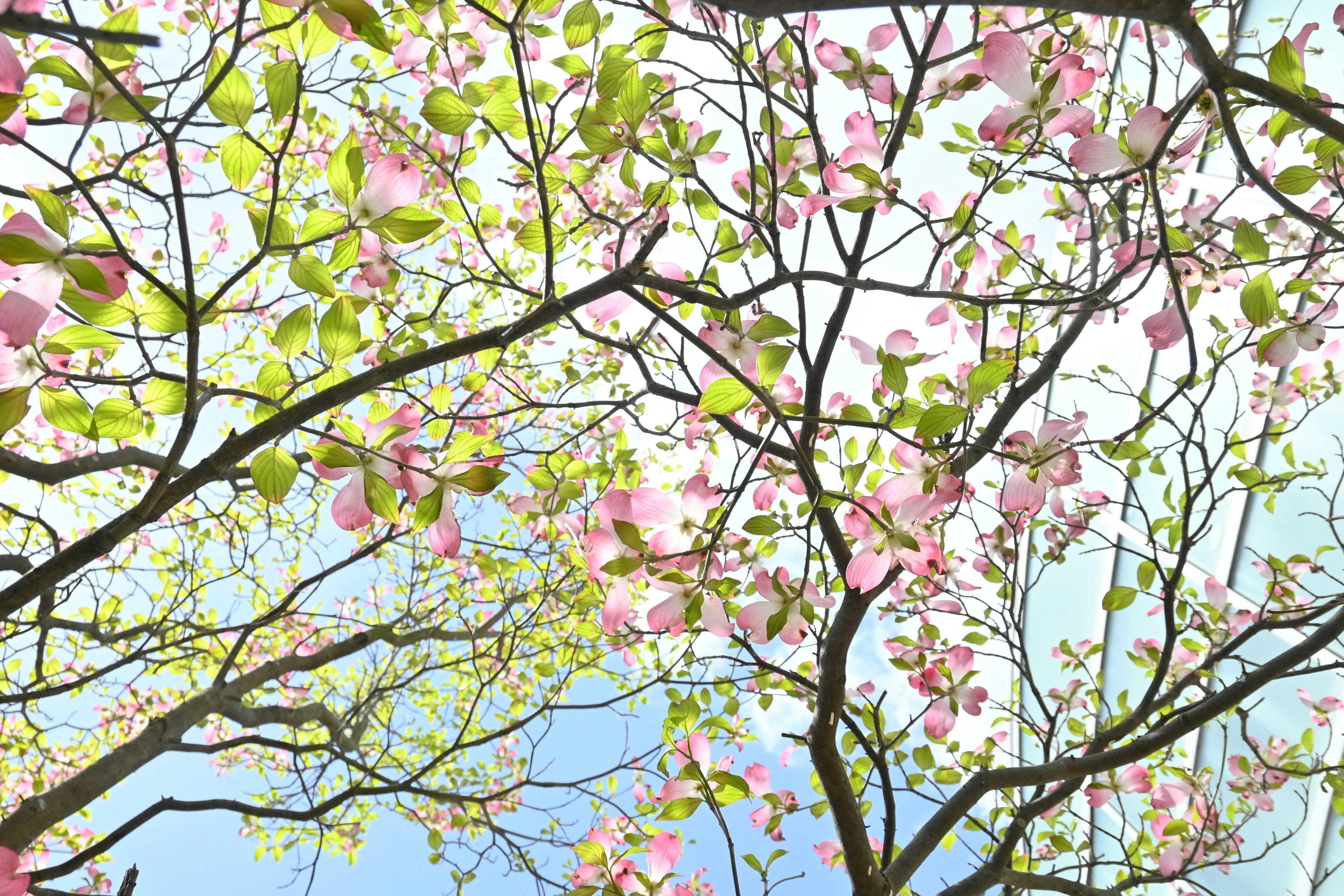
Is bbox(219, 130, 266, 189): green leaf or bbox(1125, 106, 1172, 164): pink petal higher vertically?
bbox(1125, 106, 1172, 164): pink petal

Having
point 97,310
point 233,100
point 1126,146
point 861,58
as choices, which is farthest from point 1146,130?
point 97,310

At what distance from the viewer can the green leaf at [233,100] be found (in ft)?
2.80

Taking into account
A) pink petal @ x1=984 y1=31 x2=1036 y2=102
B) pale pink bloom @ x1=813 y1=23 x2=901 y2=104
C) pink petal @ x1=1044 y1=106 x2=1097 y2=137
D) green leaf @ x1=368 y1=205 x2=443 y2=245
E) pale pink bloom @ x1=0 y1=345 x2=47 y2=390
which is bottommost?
pale pink bloom @ x1=0 y1=345 x2=47 y2=390

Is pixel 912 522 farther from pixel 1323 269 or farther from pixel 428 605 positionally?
pixel 428 605

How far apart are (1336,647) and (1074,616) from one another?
1.69 metres

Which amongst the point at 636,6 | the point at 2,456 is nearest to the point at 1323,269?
the point at 636,6

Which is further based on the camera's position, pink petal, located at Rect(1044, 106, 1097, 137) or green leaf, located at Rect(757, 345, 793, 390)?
pink petal, located at Rect(1044, 106, 1097, 137)

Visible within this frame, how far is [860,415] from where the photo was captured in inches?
53.4

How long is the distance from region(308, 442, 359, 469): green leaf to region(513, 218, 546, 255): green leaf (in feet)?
1.92

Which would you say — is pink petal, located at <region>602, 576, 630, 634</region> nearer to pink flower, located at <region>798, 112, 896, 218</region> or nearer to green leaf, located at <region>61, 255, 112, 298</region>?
pink flower, located at <region>798, 112, 896, 218</region>

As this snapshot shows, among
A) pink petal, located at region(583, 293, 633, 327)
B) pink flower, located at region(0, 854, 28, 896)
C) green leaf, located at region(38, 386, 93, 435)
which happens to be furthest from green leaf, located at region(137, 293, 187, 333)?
pink flower, located at region(0, 854, 28, 896)

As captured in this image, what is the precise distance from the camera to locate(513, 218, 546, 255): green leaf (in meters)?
1.39

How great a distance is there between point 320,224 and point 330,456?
0.90 ft

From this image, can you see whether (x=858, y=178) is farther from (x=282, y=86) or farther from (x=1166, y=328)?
(x=282, y=86)
